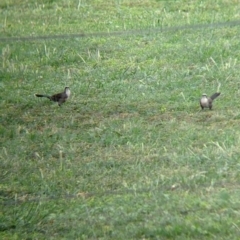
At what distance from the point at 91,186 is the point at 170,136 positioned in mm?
1371

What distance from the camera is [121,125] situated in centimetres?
903

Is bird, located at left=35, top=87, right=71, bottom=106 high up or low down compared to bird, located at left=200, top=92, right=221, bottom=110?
down

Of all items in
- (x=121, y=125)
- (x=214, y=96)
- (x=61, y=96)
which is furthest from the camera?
(x=61, y=96)

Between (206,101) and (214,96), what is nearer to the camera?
(206,101)

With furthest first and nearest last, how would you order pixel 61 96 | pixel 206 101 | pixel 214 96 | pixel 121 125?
pixel 61 96
pixel 214 96
pixel 206 101
pixel 121 125

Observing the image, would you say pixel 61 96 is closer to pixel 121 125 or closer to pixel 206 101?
pixel 121 125

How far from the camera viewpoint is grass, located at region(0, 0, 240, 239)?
6773 mm

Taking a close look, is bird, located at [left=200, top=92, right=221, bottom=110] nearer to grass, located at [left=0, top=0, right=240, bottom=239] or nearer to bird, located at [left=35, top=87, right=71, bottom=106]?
grass, located at [left=0, top=0, right=240, bottom=239]

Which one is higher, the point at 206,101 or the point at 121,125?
the point at 206,101

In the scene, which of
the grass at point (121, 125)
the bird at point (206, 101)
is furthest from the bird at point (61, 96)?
the bird at point (206, 101)

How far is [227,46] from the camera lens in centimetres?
1129

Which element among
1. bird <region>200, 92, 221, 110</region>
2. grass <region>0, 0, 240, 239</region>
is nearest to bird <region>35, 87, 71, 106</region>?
grass <region>0, 0, 240, 239</region>

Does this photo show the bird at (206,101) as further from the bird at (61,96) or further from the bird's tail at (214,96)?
the bird at (61,96)

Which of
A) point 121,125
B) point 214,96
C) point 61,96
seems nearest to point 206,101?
point 214,96
